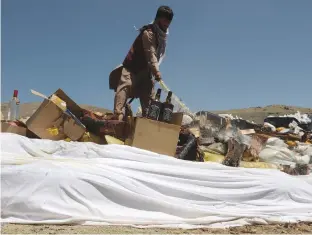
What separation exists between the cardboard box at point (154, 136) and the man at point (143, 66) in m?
0.69

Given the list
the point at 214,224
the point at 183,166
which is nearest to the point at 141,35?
the point at 183,166

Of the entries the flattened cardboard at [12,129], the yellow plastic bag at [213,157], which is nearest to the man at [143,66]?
the yellow plastic bag at [213,157]

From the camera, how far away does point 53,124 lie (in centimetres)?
438

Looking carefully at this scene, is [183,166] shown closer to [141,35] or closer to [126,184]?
[126,184]

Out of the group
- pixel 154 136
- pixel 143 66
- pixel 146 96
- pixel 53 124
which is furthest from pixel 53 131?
pixel 143 66

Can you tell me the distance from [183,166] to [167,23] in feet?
6.65

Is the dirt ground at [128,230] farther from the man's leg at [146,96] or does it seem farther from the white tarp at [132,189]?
the man's leg at [146,96]

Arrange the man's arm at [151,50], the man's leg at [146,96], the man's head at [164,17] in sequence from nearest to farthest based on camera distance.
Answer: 1. the man's arm at [151,50]
2. the man's head at [164,17]
3. the man's leg at [146,96]

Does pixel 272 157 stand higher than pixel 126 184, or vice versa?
pixel 272 157

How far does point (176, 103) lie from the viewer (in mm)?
4777

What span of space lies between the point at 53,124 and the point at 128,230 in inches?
78.6

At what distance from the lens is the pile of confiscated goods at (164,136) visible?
4160 millimetres

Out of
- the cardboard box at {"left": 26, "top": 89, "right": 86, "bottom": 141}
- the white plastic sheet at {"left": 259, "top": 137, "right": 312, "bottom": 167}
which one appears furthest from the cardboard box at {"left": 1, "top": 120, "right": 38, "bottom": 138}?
the white plastic sheet at {"left": 259, "top": 137, "right": 312, "bottom": 167}

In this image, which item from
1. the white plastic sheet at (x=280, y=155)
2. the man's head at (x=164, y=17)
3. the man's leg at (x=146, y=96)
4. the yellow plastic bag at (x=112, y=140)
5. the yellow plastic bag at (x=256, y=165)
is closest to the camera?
the yellow plastic bag at (x=112, y=140)
